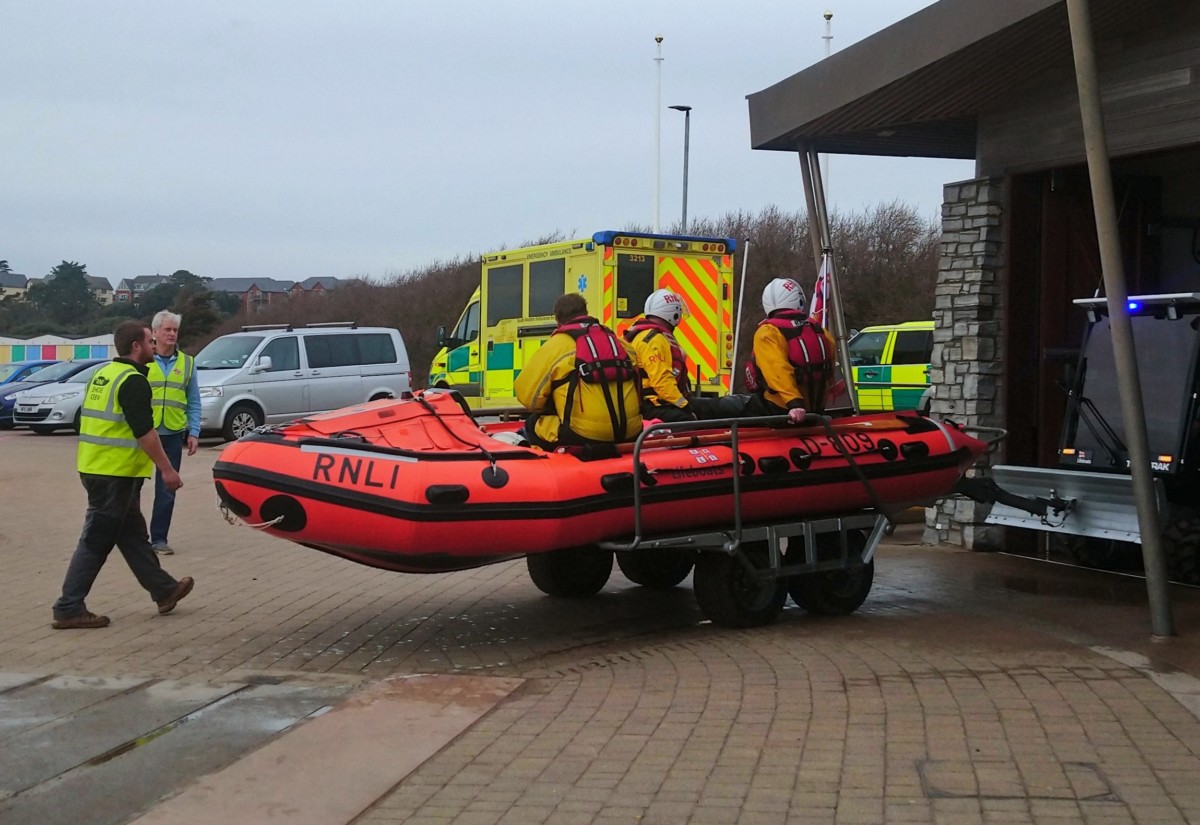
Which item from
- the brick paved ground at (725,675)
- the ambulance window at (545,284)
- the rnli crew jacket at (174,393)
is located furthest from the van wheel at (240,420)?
the rnli crew jacket at (174,393)

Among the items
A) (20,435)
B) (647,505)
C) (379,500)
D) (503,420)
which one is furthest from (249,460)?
(20,435)

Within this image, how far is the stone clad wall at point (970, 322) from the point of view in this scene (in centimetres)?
1022

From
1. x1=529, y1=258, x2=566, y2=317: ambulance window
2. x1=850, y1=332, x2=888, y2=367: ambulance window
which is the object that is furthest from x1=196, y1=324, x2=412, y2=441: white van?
x1=850, y1=332, x2=888, y2=367: ambulance window

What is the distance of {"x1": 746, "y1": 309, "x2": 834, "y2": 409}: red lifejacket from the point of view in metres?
7.78

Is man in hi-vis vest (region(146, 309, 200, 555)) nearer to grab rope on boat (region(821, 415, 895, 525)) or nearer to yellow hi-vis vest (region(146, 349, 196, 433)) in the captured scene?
yellow hi-vis vest (region(146, 349, 196, 433))

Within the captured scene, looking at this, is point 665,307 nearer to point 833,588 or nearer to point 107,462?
point 833,588

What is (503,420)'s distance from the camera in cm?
938

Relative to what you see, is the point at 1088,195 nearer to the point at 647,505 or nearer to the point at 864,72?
the point at 864,72

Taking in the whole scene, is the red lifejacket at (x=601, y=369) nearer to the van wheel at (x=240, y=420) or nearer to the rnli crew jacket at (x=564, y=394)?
the rnli crew jacket at (x=564, y=394)

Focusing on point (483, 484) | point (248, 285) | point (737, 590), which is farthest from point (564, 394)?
point (248, 285)

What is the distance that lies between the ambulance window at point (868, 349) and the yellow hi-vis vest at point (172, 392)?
11.4 metres

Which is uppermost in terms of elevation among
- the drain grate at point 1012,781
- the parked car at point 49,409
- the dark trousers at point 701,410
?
the dark trousers at point 701,410

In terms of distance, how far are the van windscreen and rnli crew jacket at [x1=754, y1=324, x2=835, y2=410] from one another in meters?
13.5

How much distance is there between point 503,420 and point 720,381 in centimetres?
746
